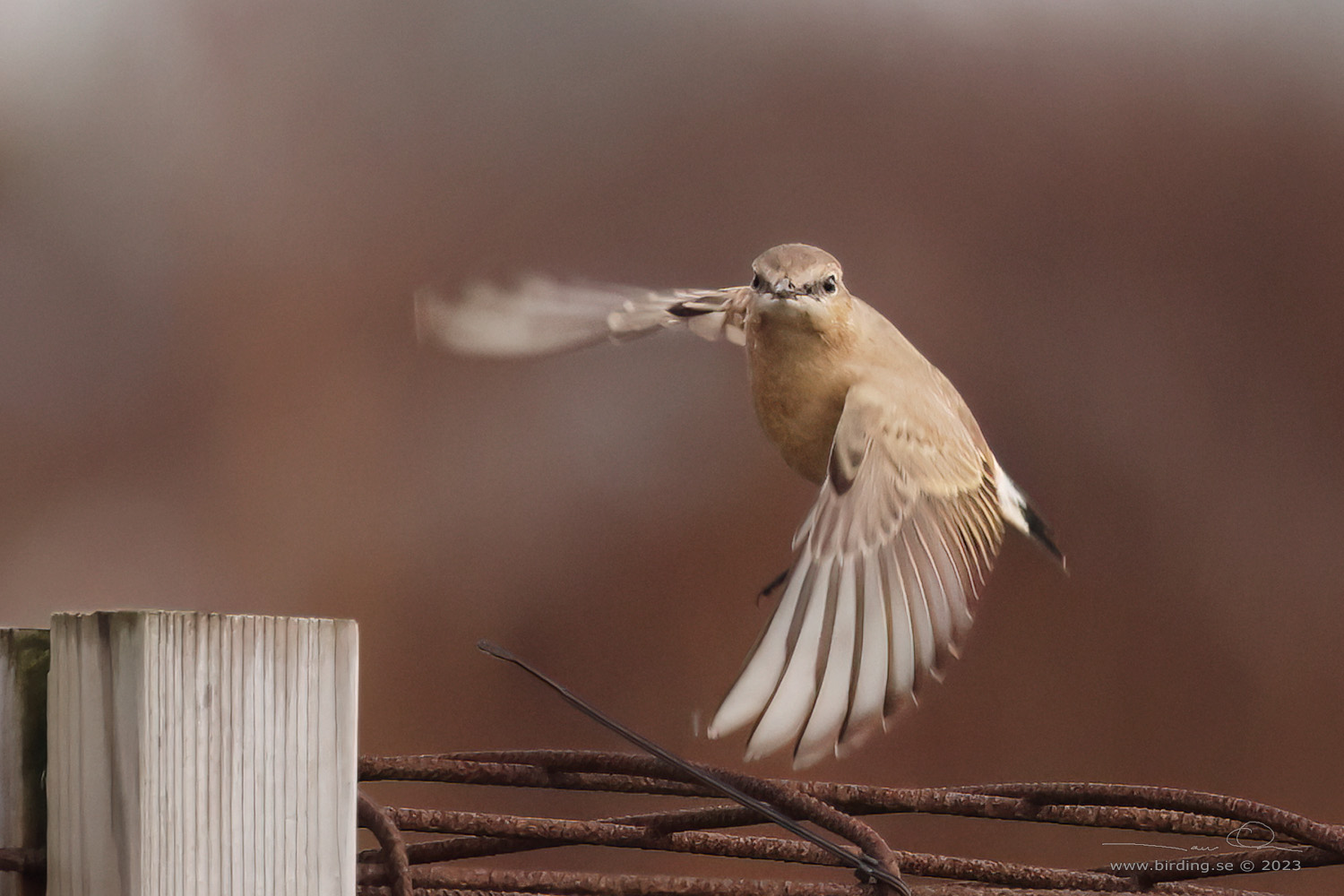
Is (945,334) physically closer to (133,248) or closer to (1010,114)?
(1010,114)

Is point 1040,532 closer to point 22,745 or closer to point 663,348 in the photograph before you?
point 663,348

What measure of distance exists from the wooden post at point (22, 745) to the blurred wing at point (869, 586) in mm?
189

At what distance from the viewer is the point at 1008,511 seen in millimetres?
558

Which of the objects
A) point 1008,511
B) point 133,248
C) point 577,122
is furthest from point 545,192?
point 1008,511

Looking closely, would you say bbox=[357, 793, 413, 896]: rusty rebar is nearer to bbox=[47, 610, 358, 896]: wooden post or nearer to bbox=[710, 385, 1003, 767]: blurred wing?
bbox=[47, 610, 358, 896]: wooden post

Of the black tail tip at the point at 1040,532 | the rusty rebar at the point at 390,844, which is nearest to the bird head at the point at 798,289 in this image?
the black tail tip at the point at 1040,532

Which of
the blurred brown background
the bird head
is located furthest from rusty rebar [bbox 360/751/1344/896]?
the blurred brown background

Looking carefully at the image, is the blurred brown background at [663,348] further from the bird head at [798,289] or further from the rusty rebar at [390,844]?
the rusty rebar at [390,844]

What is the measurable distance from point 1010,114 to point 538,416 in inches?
14.1

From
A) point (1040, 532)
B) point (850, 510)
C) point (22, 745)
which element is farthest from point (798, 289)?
point (22, 745)

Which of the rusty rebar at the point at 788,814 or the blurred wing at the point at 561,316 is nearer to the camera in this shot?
the rusty rebar at the point at 788,814

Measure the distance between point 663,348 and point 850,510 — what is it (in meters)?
0.26

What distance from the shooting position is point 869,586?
A: 1.48ft

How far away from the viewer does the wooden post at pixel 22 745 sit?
309mm
